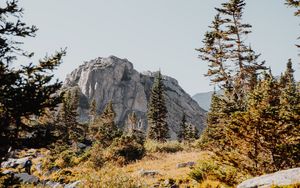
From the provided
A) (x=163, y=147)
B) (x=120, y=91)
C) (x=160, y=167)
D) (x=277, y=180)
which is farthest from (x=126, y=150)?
(x=120, y=91)

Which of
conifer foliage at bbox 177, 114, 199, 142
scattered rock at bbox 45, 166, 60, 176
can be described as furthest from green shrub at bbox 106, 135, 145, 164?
conifer foliage at bbox 177, 114, 199, 142

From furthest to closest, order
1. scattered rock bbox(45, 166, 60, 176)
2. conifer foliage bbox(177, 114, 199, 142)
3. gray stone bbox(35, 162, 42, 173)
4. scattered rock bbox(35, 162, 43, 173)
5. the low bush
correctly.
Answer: conifer foliage bbox(177, 114, 199, 142)
gray stone bbox(35, 162, 42, 173)
scattered rock bbox(35, 162, 43, 173)
scattered rock bbox(45, 166, 60, 176)
the low bush

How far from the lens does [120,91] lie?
5472 inches

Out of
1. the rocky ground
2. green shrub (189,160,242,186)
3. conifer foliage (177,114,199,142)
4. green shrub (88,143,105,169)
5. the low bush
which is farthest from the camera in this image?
conifer foliage (177,114,199,142)

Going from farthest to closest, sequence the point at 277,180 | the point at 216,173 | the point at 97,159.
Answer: the point at 97,159 < the point at 216,173 < the point at 277,180

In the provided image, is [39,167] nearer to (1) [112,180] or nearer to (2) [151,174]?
(2) [151,174]

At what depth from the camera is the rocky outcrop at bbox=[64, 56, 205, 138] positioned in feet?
442

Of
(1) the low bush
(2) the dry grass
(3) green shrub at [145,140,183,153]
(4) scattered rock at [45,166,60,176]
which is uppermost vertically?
(3) green shrub at [145,140,183,153]

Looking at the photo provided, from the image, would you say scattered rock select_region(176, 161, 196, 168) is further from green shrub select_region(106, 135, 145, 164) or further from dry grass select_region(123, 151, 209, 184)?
green shrub select_region(106, 135, 145, 164)

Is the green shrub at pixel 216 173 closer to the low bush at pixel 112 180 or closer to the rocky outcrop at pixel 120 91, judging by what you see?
the low bush at pixel 112 180

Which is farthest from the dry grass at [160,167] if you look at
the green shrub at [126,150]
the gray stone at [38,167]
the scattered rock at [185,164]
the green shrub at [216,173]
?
the gray stone at [38,167]

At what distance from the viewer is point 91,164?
3556cm

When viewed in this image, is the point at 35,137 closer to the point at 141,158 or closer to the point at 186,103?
the point at 141,158

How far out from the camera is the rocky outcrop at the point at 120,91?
135 meters
